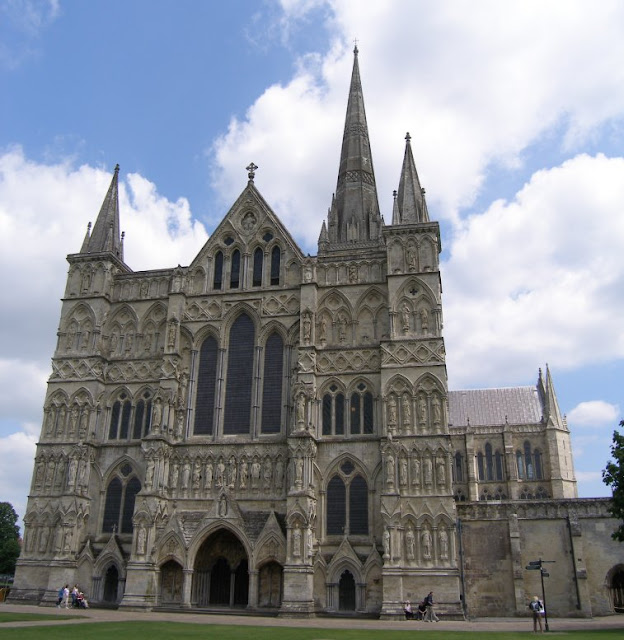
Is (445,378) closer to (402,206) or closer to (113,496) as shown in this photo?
(402,206)

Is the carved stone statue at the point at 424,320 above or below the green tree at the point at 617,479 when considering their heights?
above

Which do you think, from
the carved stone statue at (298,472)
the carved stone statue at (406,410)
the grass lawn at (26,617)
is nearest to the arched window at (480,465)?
the carved stone statue at (406,410)

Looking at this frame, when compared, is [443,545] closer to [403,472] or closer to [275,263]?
[403,472]

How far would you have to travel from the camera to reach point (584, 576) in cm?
3083

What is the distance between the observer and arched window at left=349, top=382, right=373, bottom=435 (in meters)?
34.2

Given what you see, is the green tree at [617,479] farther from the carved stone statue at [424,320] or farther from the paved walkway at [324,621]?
the carved stone statue at [424,320]

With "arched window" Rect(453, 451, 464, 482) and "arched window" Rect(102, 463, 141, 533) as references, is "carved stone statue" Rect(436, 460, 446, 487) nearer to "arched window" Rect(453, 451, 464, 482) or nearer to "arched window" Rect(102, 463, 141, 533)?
"arched window" Rect(102, 463, 141, 533)

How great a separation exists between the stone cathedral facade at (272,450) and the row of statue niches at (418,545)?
0.09 metres

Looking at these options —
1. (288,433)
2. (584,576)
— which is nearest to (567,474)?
(584,576)

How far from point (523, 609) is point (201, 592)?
1539 centimetres

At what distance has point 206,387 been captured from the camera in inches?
1463

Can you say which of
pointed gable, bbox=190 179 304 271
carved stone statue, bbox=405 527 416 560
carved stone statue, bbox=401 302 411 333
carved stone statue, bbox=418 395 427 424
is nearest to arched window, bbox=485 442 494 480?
carved stone statue, bbox=401 302 411 333

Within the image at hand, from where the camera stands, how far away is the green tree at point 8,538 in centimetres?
5934

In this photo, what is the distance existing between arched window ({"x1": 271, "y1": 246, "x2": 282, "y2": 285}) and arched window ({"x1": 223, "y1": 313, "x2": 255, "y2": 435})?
2.72 m
